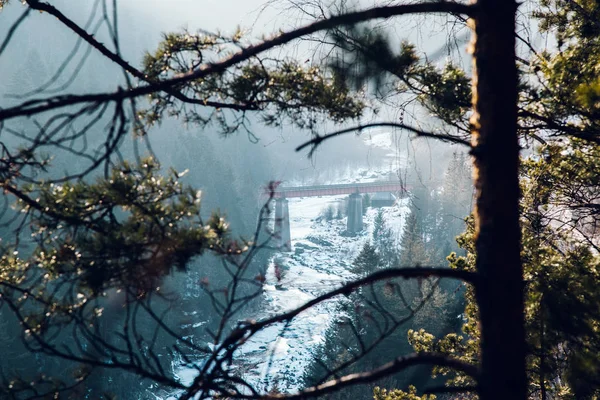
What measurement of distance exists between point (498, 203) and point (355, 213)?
2403 inches

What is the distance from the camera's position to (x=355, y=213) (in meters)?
63.3

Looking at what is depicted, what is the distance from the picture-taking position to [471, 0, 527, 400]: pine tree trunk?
8.24ft

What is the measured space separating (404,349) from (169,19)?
6913 cm

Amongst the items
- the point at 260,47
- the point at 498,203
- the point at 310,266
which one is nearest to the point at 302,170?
the point at 260,47

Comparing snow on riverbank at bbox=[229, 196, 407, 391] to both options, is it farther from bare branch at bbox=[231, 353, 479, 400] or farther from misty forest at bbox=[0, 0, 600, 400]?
bare branch at bbox=[231, 353, 479, 400]

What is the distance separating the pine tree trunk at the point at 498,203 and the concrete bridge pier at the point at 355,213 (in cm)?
5868

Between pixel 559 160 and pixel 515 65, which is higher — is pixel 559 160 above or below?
above

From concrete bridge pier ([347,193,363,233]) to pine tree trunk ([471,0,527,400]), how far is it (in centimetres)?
5868

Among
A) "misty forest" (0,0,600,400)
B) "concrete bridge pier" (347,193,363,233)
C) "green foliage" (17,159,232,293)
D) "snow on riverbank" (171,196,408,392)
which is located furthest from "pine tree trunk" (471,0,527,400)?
"concrete bridge pier" (347,193,363,233)

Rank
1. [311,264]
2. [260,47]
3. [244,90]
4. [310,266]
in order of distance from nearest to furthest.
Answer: [260,47] < [244,90] < [310,266] < [311,264]

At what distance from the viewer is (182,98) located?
373cm

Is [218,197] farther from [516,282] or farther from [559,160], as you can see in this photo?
[516,282]

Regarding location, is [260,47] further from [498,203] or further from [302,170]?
[498,203]

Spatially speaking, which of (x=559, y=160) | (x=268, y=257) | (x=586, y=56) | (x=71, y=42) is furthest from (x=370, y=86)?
(x=71, y=42)
